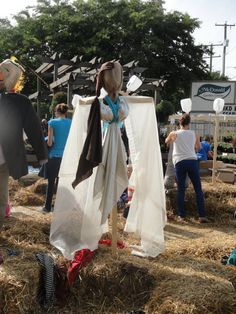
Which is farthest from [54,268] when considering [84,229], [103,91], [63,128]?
[63,128]

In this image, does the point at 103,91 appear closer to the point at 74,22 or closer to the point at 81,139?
the point at 81,139

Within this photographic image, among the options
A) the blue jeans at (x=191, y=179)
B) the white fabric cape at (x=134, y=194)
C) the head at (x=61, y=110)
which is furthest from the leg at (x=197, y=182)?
the white fabric cape at (x=134, y=194)

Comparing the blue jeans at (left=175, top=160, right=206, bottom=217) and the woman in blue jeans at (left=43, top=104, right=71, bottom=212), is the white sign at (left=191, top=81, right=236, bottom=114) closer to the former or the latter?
the blue jeans at (left=175, top=160, right=206, bottom=217)

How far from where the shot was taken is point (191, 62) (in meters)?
27.5

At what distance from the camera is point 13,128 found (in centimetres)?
383

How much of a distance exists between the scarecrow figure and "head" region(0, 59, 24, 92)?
0.62 meters

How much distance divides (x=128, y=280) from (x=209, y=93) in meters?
21.8

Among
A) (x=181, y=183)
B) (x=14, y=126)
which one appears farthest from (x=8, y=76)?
(x=181, y=183)

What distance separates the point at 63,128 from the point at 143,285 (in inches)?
130

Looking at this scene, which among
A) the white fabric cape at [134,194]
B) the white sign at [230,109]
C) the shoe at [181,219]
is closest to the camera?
the white fabric cape at [134,194]

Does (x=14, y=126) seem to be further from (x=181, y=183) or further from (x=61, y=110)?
(x=181, y=183)

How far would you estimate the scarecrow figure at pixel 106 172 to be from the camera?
13.3 feet

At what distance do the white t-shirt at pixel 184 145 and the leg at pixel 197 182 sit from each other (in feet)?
0.40

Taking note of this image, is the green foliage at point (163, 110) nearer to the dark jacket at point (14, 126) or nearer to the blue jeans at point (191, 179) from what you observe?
the blue jeans at point (191, 179)
